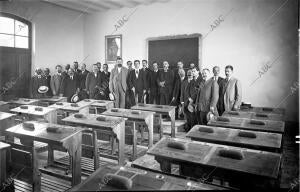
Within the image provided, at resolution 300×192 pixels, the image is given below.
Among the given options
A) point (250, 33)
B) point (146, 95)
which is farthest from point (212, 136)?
point (250, 33)

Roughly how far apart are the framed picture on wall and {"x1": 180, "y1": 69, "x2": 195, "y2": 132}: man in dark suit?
374cm

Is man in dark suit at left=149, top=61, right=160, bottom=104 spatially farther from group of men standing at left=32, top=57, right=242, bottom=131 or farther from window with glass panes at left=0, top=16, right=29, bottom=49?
window with glass panes at left=0, top=16, right=29, bottom=49

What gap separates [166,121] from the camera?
695cm

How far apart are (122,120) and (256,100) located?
481 cm

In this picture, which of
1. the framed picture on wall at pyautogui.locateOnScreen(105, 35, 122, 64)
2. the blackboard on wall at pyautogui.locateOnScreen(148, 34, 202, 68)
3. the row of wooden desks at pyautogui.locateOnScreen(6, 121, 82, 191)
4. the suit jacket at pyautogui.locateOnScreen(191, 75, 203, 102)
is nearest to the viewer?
the row of wooden desks at pyautogui.locateOnScreen(6, 121, 82, 191)

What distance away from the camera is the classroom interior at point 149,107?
2.10 m

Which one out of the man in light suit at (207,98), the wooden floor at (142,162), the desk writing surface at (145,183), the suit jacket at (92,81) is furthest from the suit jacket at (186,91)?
the desk writing surface at (145,183)

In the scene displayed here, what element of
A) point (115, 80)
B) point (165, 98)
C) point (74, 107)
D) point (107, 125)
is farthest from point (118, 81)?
point (107, 125)

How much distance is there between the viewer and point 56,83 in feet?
26.2

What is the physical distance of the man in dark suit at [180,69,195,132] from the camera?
20.3 ft

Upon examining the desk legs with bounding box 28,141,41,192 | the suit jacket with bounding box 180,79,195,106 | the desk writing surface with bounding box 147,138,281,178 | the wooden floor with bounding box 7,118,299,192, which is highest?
the suit jacket with bounding box 180,79,195,106

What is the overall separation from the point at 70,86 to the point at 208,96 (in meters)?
4.04

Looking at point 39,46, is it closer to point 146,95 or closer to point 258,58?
point 146,95

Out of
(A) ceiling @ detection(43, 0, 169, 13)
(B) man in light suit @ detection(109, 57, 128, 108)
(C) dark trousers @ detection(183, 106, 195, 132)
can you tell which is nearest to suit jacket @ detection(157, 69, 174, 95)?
(C) dark trousers @ detection(183, 106, 195, 132)
